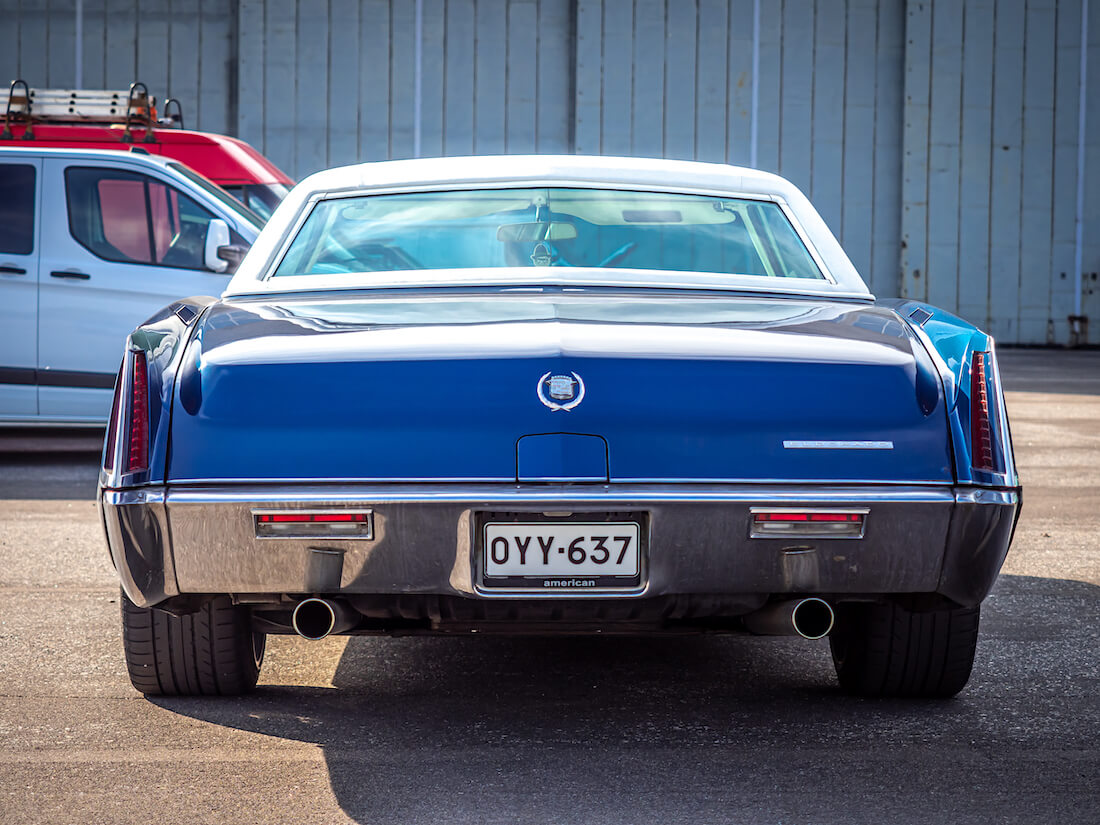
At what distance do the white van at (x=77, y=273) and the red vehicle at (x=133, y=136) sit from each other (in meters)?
2.93

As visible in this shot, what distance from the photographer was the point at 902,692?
142 inches

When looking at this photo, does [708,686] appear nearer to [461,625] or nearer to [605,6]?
[461,625]

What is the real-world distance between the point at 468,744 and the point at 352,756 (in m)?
0.26

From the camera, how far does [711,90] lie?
760 inches

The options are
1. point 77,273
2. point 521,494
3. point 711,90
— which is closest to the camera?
point 521,494

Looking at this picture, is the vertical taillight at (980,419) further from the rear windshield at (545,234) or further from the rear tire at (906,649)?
the rear windshield at (545,234)

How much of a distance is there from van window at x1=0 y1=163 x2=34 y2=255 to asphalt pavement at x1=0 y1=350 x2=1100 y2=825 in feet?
12.6

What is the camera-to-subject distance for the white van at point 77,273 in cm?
812

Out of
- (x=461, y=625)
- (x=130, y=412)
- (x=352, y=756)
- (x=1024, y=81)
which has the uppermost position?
(x=1024, y=81)

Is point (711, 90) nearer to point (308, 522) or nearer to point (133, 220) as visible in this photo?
point (133, 220)

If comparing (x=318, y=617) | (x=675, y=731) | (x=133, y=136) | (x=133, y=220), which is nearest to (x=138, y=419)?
(x=318, y=617)

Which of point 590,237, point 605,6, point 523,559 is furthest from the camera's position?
point 605,6

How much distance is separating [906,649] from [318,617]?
1426mm

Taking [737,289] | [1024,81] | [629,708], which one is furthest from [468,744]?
[1024,81]
